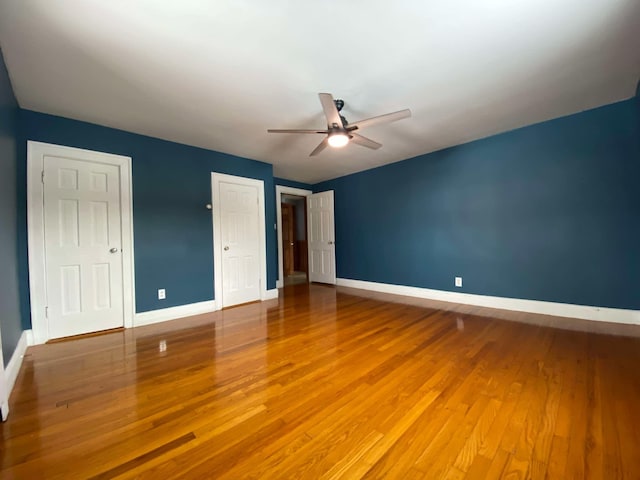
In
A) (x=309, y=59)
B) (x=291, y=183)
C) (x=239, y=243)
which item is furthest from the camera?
(x=291, y=183)

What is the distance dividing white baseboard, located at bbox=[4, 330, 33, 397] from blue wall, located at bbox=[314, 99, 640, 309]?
179 inches

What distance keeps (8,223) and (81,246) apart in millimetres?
713

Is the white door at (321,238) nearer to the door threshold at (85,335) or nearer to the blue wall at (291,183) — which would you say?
the blue wall at (291,183)

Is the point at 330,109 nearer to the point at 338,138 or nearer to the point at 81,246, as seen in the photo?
the point at 338,138

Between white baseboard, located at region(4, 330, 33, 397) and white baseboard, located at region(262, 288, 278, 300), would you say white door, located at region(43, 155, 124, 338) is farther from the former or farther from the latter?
white baseboard, located at region(262, 288, 278, 300)

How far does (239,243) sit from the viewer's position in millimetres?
4141

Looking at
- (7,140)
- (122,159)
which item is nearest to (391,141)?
(122,159)

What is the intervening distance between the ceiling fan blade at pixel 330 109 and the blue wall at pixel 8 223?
7.48 ft

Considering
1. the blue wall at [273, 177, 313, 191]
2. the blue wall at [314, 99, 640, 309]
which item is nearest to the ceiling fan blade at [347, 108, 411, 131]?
the blue wall at [314, 99, 640, 309]

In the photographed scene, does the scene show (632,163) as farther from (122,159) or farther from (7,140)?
(7,140)

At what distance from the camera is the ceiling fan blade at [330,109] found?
6.84 feet

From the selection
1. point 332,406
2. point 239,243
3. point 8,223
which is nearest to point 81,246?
point 8,223

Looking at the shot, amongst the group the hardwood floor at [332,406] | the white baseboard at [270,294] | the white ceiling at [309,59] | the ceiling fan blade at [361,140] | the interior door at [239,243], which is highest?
the white ceiling at [309,59]

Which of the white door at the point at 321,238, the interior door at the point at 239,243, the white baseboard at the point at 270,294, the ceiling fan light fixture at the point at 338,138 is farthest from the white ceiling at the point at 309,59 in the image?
the white door at the point at 321,238
